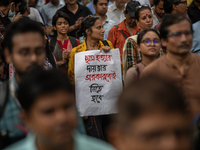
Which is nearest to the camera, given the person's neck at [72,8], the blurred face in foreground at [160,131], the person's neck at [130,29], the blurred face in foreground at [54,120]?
the blurred face in foreground at [160,131]

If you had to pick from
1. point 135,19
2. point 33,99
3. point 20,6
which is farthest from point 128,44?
point 33,99

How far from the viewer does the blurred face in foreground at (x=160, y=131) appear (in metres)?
1.38

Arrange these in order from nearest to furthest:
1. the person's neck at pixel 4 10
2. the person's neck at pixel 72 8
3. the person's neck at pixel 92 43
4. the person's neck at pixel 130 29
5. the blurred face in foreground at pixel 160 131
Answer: the blurred face in foreground at pixel 160 131, the person's neck at pixel 4 10, the person's neck at pixel 92 43, the person's neck at pixel 130 29, the person's neck at pixel 72 8

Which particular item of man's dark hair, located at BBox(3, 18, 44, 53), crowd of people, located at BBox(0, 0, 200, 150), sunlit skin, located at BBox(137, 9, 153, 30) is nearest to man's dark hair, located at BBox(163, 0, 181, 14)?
crowd of people, located at BBox(0, 0, 200, 150)

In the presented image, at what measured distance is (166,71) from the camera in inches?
143

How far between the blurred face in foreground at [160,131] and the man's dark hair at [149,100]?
0.07 ft

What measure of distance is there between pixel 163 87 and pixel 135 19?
576cm

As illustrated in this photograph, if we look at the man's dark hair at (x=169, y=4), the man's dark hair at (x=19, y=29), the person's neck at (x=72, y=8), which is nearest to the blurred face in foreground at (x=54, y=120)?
the man's dark hair at (x=19, y=29)

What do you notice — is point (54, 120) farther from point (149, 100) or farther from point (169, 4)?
point (169, 4)

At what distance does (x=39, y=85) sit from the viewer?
79.8 inches

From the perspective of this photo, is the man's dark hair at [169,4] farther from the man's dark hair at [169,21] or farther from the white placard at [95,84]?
the man's dark hair at [169,21]

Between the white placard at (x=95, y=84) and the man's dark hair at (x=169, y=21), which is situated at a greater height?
the man's dark hair at (x=169, y=21)

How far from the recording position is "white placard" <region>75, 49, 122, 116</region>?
5469 millimetres

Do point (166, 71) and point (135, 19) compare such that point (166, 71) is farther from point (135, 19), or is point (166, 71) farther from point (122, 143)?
point (135, 19)
